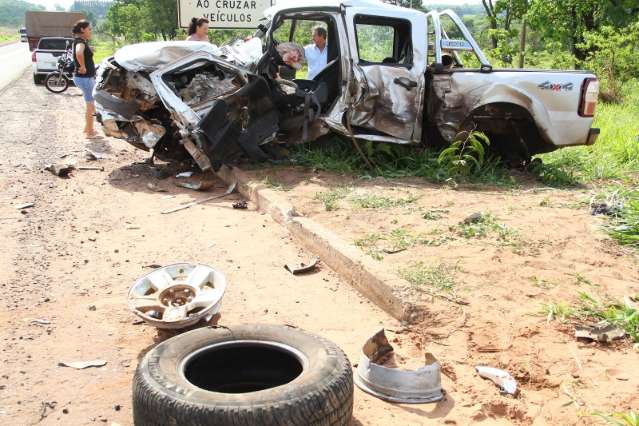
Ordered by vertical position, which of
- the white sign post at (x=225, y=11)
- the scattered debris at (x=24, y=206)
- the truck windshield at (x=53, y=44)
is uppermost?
the white sign post at (x=225, y=11)

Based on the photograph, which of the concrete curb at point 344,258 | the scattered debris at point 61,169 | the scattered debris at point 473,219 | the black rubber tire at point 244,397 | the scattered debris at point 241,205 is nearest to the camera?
the black rubber tire at point 244,397

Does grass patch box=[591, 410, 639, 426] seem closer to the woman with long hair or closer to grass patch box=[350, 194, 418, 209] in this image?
grass patch box=[350, 194, 418, 209]

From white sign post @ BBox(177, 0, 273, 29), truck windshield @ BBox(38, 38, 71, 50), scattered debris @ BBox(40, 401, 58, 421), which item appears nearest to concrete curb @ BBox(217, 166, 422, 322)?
scattered debris @ BBox(40, 401, 58, 421)

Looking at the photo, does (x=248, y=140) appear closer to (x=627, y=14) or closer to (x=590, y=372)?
(x=590, y=372)

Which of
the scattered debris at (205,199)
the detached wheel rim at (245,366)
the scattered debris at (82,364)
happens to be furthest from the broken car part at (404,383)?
the scattered debris at (205,199)

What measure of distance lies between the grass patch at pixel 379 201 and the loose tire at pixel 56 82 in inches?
555

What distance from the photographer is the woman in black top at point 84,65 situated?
9641mm

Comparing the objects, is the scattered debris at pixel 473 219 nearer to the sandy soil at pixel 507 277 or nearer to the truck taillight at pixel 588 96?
the sandy soil at pixel 507 277

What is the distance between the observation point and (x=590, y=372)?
3.10 m

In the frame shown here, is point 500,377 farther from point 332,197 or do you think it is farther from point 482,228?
point 332,197

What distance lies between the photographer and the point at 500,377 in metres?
3.15

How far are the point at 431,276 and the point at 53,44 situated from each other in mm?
20969

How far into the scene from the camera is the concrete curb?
3.90 m

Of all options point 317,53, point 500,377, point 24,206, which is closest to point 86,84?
point 317,53
